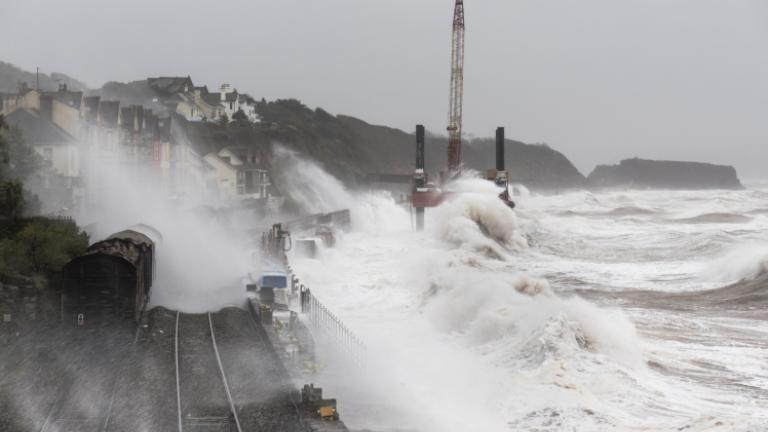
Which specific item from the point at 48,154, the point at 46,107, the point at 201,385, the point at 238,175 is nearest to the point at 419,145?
the point at 238,175

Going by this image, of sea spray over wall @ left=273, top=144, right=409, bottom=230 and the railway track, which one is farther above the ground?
sea spray over wall @ left=273, top=144, right=409, bottom=230

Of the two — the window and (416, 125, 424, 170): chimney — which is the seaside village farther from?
(416, 125, 424, 170): chimney

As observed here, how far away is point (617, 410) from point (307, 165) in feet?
288

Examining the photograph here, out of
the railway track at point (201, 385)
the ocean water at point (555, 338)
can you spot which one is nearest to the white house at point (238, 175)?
the ocean water at point (555, 338)

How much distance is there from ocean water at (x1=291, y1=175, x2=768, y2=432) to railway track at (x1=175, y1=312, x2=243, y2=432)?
200 centimetres

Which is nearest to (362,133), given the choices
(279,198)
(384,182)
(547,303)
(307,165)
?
(384,182)

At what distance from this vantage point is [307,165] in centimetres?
10288

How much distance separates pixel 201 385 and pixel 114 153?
37688 mm

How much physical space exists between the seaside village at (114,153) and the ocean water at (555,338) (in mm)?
11695

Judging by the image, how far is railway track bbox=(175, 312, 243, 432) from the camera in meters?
14.6

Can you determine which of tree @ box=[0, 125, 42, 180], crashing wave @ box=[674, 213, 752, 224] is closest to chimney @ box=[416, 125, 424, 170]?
crashing wave @ box=[674, 213, 752, 224]

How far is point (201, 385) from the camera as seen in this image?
16.8 meters

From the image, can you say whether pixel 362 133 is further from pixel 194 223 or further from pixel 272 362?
pixel 272 362

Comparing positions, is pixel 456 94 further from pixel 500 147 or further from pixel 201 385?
pixel 201 385
